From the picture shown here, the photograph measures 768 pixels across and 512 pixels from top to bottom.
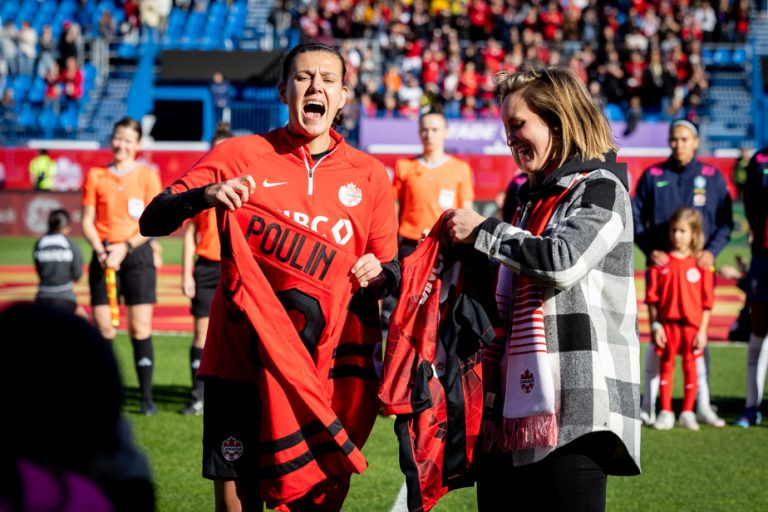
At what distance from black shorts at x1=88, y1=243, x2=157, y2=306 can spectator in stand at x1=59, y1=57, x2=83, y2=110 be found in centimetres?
2475

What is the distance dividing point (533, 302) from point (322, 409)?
0.91 metres

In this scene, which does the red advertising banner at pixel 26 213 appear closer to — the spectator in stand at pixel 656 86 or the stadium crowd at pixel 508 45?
the stadium crowd at pixel 508 45

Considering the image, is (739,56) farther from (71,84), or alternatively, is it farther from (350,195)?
(350,195)

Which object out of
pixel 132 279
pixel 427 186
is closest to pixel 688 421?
pixel 427 186

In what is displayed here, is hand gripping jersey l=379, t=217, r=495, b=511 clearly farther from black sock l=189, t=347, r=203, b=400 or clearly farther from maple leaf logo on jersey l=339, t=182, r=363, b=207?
black sock l=189, t=347, r=203, b=400

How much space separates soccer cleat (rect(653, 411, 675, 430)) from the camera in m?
7.80

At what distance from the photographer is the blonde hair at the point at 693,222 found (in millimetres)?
7801

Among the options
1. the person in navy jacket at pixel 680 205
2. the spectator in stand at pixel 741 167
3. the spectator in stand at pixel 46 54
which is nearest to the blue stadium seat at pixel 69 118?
the spectator in stand at pixel 46 54

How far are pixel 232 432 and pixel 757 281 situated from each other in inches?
213

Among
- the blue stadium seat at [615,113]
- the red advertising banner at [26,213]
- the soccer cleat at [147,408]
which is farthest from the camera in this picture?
the blue stadium seat at [615,113]

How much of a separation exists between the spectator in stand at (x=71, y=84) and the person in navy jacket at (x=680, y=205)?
26.3 metres

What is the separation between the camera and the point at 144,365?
824 centimetres

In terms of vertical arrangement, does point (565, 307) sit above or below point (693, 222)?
above

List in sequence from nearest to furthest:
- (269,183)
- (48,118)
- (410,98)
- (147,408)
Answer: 1. (269,183)
2. (147,408)
3. (410,98)
4. (48,118)
